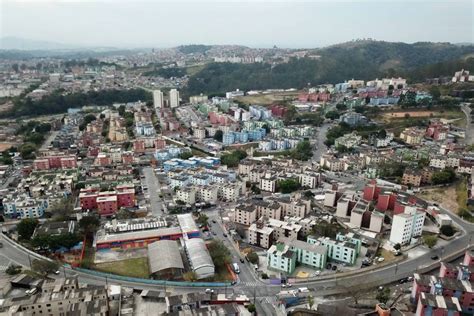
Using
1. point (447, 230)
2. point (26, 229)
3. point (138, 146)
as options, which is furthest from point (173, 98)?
point (447, 230)

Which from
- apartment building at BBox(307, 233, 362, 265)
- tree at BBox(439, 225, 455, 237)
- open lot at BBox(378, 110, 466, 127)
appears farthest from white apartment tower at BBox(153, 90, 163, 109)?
tree at BBox(439, 225, 455, 237)

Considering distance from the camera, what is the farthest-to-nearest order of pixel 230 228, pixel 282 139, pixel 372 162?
1. pixel 282 139
2. pixel 372 162
3. pixel 230 228

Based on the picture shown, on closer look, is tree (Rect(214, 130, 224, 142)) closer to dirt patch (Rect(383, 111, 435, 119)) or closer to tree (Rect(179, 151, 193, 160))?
tree (Rect(179, 151, 193, 160))

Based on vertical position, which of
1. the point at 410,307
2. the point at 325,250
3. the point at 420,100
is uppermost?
the point at 420,100

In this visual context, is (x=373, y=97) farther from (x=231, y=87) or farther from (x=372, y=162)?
(x=231, y=87)

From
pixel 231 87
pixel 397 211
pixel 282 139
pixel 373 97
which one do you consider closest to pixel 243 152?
pixel 282 139

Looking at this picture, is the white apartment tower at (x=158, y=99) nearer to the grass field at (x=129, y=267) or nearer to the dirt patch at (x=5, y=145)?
the dirt patch at (x=5, y=145)
